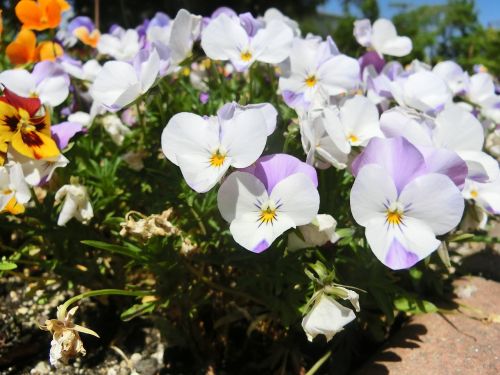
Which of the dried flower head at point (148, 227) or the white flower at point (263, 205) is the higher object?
the white flower at point (263, 205)

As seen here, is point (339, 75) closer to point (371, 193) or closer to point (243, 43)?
point (243, 43)

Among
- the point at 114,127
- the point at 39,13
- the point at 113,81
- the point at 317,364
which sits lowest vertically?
the point at 317,364

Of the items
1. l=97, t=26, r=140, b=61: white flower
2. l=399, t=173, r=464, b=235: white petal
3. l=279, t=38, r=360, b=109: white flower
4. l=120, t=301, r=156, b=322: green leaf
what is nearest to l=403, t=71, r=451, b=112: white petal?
l=279, t=38, r=360, b=109: white flower

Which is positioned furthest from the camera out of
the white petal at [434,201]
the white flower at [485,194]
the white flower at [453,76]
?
the white flower at [453,76]

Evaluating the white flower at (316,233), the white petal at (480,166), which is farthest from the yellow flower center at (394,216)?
the white petal at (480,166)

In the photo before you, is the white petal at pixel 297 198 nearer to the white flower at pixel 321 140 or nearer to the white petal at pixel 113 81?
the white flower at pixel 321 140

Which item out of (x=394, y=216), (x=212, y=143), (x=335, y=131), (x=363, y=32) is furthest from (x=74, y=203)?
(x=363, y=32)

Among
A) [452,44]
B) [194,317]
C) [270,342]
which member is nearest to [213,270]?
[194,317]
